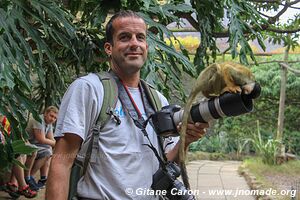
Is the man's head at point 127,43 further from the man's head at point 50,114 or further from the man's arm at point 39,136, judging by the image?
the man's arm at point 39,136

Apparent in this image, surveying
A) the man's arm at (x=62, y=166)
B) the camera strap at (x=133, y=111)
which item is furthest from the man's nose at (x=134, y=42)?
the man's arm at (x=62, y=166)

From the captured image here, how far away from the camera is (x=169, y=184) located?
135 centimetres

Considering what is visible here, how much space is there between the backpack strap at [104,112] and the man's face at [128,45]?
82 mm

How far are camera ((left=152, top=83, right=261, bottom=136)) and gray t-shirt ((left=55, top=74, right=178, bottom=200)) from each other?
0.09m

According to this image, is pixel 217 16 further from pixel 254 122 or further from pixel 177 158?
pixel 254 122

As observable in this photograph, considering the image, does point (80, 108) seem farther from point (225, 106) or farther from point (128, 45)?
point (225, 106)

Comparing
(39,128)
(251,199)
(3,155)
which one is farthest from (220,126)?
(3,155)

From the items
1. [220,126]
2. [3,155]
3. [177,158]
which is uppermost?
[177,158]

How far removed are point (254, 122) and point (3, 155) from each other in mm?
10011

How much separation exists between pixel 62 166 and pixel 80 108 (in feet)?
0.57

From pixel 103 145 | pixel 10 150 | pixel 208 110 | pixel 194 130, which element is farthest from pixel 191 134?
pixel 10 150

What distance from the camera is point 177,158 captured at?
4.80 ft

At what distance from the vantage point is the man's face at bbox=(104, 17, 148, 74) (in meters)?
1.38

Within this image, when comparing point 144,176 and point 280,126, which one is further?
point 280,126
